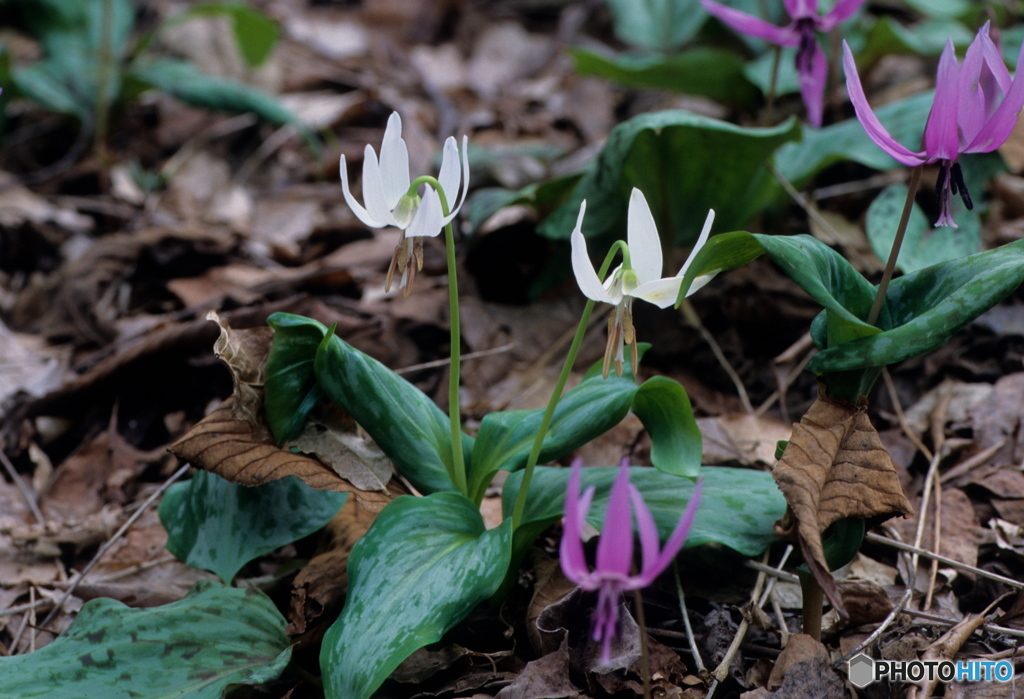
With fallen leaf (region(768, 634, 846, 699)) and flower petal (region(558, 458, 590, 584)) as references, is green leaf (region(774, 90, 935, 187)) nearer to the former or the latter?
fallen leaf (region(768, 634, 846, 699))

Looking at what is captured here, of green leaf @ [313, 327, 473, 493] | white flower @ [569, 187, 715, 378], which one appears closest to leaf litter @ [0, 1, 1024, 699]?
green leaf @ [313, 327, 473, 493]

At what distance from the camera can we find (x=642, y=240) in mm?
1177

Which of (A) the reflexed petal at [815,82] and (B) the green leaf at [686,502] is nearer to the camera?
(B) the green leaf at [686,502]

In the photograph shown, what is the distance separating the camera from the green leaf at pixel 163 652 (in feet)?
4.41

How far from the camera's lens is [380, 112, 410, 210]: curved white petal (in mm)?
1304

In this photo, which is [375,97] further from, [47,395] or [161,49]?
[47,395]

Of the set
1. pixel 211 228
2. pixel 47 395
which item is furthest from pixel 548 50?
pixel 47 395

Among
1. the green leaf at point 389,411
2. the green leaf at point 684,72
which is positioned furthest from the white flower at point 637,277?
the green leaf at point 684,72

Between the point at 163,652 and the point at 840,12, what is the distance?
7.23 feet

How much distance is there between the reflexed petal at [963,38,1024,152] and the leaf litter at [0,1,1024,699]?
0.46 m

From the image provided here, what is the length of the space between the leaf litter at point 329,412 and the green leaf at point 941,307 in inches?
5.8

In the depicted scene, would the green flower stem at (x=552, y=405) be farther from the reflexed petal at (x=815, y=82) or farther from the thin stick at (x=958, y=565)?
the reflexed petal at (x=815, y=82)

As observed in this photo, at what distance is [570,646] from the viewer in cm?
141

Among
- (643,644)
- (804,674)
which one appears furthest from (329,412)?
(804,674)
